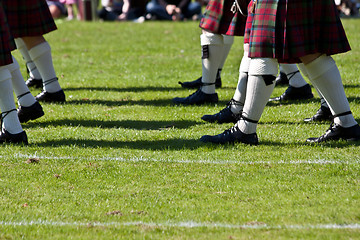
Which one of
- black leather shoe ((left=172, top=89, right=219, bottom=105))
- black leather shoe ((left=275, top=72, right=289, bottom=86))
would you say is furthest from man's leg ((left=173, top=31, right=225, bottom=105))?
black leather shoe ((left=275, top=72, right=289, bottom=86))

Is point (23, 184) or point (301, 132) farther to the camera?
point (301, 132)

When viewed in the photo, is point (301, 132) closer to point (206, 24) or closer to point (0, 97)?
point (206, 24)

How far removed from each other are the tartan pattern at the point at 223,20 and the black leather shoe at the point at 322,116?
2.73 feet

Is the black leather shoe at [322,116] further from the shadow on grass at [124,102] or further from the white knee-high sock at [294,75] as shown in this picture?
the shadow on grass at [124,102]

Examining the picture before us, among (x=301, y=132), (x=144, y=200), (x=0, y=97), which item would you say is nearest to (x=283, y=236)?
(x=144, y=200)

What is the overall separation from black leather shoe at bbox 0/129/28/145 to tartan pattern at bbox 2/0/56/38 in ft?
4.10

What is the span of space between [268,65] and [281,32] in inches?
8.3

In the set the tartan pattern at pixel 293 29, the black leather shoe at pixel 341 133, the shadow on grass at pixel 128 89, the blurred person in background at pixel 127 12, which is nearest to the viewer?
the tartan pattern at pixel 293 29

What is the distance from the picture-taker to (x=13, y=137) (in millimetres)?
4027

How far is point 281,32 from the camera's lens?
11.6 ft

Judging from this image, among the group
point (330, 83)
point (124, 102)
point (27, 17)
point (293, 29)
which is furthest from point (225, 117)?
point (27, 17)

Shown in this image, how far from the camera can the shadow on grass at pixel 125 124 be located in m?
4.64

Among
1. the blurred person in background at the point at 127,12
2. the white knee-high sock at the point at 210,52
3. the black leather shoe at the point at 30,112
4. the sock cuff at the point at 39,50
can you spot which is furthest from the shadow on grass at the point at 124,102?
the blurred person in background at the point at 127,12

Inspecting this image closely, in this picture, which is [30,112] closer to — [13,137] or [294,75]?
[13,137]
